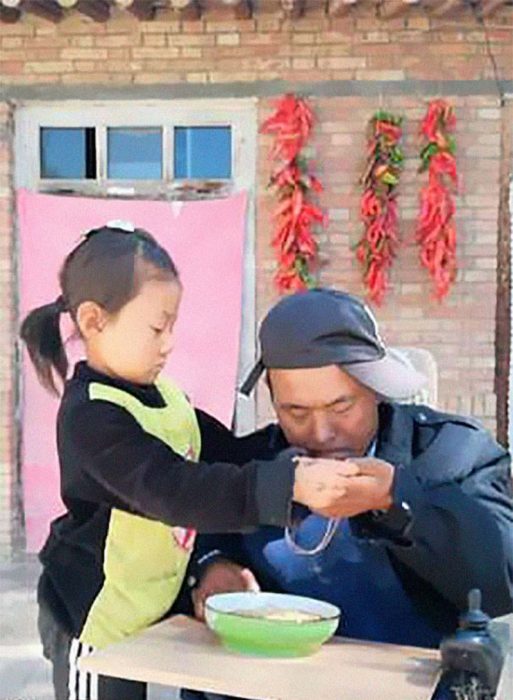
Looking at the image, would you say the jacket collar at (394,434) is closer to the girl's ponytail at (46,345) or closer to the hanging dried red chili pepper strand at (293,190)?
the girl's ponytail at (46,345)

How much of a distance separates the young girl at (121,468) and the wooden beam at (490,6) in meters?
3.76

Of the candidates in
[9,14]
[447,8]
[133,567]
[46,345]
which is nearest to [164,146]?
[9,14]

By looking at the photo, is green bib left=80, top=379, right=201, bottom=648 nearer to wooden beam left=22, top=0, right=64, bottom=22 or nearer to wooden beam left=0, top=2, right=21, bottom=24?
wooden beam left=22, top=0, right=64, bottom=22

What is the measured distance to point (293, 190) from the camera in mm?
5605

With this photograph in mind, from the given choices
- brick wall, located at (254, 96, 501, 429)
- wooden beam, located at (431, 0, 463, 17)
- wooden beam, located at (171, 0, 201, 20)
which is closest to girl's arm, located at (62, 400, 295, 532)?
wooden beam, located at (171, 0, 201, 20)

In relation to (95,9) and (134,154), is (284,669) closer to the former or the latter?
(95,9)

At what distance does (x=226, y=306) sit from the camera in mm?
5828

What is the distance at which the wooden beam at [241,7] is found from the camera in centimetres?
534

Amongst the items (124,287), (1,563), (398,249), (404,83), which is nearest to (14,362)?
(1,563)

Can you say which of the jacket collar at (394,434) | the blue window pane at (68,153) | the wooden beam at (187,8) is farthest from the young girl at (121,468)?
the blue window pane at (68,153)

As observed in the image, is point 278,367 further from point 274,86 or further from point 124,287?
point 274,86

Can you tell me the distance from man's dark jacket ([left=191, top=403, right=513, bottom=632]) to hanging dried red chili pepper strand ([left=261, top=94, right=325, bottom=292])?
12.3ft

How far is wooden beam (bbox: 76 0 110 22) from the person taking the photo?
5352 millimetres

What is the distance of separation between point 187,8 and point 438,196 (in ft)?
4.92
